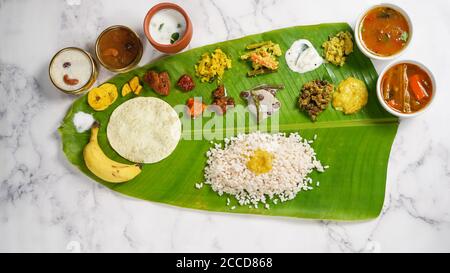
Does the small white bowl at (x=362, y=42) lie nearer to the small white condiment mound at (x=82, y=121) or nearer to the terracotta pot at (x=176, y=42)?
the terracotta pot at (x=176, y=42)

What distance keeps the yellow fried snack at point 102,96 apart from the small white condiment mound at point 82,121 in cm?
10

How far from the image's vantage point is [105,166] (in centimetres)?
412

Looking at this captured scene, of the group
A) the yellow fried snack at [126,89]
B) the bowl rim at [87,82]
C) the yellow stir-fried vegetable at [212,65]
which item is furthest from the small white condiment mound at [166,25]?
the bowl rim at [87,82]

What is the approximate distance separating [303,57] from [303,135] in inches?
26.5

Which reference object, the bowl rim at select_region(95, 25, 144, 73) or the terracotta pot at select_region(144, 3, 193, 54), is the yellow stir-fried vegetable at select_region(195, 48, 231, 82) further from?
the bowl rim at select_region(95, 25, 144, 73)

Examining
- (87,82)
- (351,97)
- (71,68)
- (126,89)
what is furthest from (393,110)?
(71,68)

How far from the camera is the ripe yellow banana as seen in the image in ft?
13.5

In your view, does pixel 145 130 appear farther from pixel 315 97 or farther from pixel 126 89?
pixel 315 97

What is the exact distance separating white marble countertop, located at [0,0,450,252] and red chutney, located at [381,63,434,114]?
Answer: 1.00 ft

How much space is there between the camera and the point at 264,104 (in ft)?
13.6

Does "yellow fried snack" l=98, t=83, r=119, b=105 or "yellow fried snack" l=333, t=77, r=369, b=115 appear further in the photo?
"yellow fried snack" l=98, t=83, r=119, b=105

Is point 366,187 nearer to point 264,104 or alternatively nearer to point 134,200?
point 264,104

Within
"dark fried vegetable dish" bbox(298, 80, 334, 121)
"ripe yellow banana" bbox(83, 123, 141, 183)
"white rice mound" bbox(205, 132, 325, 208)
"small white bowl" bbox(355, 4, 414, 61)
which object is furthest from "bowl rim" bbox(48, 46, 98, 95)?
"small white bowl" bbox(355, 4, 414, 61)

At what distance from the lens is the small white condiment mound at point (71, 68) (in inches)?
166
